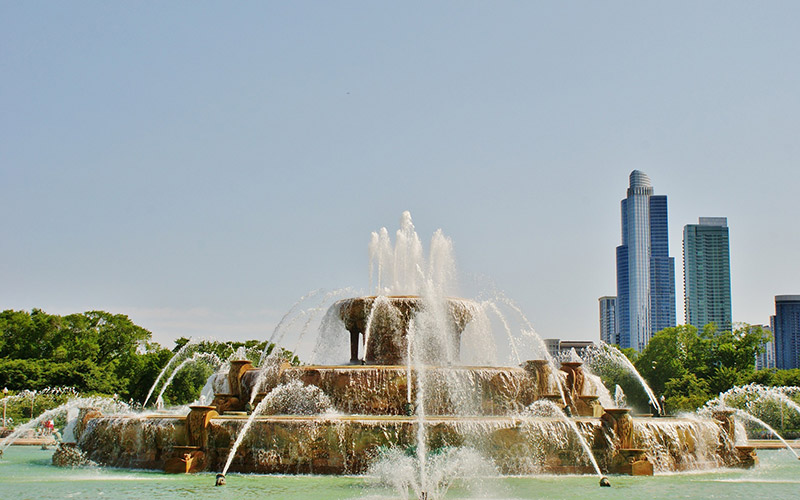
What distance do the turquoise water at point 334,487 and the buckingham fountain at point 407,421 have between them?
0.55m

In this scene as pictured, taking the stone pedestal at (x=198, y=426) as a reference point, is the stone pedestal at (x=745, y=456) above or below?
below

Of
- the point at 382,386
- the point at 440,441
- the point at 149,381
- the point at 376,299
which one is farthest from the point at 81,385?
the point at 440,441

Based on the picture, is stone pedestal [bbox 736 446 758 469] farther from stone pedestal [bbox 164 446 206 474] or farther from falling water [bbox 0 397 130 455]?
falling water [bbox 0 397 130 455]

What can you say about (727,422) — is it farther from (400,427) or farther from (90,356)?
(90,356)

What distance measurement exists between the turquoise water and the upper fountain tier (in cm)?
872

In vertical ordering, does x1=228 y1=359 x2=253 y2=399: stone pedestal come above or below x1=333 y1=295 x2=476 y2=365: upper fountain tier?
below

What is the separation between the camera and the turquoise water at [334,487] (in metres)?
13.6

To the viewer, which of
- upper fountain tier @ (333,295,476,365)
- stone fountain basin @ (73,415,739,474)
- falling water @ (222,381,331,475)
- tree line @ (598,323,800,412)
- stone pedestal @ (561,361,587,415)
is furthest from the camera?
tree line @ (598,323,800,412)

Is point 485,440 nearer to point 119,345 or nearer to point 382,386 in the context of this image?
point 382,386

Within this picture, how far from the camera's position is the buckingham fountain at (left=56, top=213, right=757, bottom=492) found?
655 inches

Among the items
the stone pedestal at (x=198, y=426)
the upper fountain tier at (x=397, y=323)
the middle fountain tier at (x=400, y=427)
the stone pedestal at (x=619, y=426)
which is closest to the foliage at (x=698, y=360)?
the upper fountain tier at (x=397, y=323)

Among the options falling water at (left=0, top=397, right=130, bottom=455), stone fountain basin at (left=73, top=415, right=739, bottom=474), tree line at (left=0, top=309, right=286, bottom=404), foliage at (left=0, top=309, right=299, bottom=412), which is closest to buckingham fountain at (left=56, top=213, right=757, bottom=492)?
stone fountain basin at (left=73, top=415, right=739, bottom=474)

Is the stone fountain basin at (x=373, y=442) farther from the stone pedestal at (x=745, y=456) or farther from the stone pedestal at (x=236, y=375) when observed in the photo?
the stone pedestal at (x=745, y=456)

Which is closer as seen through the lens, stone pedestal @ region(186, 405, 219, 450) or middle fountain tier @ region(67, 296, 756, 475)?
middle fountain tier @ region(67, 296, 756, 475)
